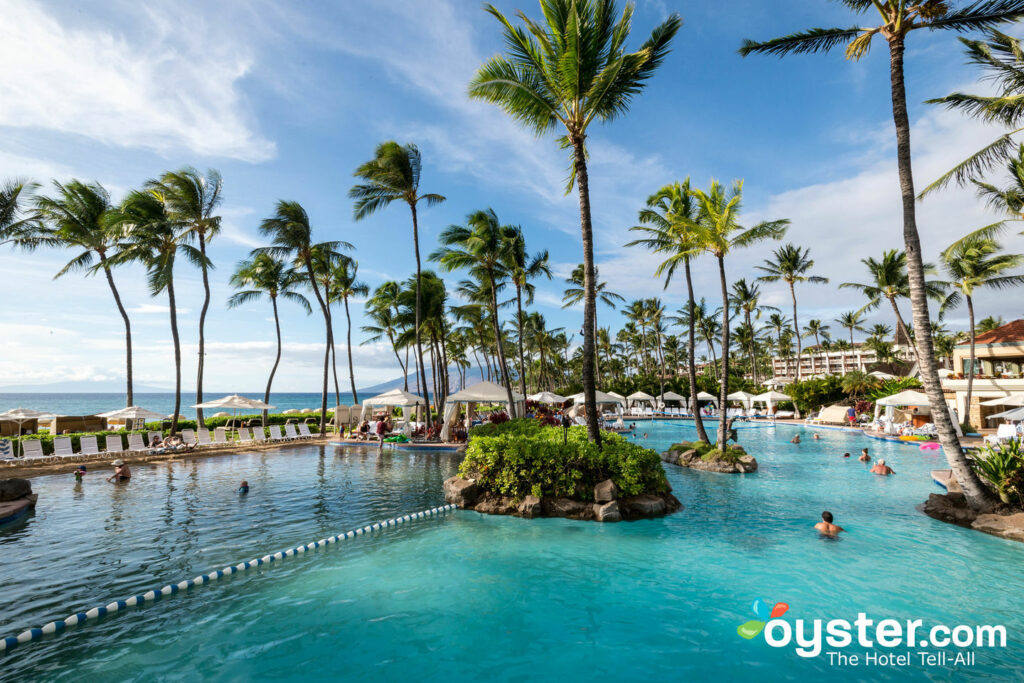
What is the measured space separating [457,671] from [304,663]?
1.67 metres

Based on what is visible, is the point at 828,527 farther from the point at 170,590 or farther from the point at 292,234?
the point at 292,234

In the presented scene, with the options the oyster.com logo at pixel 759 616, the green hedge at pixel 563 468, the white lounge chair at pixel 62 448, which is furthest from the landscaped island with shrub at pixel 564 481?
the white lounge chair at pixel 62 448

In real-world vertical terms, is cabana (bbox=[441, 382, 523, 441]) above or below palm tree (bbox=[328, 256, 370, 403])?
below

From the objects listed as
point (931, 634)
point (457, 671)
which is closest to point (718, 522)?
point (931, 634)

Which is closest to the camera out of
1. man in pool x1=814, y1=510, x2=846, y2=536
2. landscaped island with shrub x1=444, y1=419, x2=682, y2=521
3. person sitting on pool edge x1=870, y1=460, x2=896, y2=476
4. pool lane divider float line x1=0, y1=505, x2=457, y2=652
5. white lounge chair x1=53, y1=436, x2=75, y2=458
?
pool lane divider float line x1=0, y1=505, x2=457, y2=652

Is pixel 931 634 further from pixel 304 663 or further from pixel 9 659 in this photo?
pixel 9 659

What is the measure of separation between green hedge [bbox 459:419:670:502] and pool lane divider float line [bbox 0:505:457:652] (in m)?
2.77

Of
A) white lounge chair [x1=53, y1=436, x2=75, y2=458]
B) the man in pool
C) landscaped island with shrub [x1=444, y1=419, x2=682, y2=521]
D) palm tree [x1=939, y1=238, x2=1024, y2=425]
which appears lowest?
the man in pool

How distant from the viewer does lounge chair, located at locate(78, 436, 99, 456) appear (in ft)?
61.9

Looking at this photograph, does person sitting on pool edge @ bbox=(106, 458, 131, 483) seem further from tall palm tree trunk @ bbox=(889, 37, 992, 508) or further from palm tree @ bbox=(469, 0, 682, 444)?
tall palm tree trunk @ bbox=(889, 37, 992, 508)

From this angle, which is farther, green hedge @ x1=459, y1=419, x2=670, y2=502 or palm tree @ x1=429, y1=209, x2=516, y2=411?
palm tree @ x1=429, y1=209, x2=516, y2=411

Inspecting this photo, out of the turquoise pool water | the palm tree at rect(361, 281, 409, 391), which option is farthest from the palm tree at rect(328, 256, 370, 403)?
the turquoise pool water

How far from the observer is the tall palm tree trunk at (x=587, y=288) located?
11602mm

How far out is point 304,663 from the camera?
16.3 feet
